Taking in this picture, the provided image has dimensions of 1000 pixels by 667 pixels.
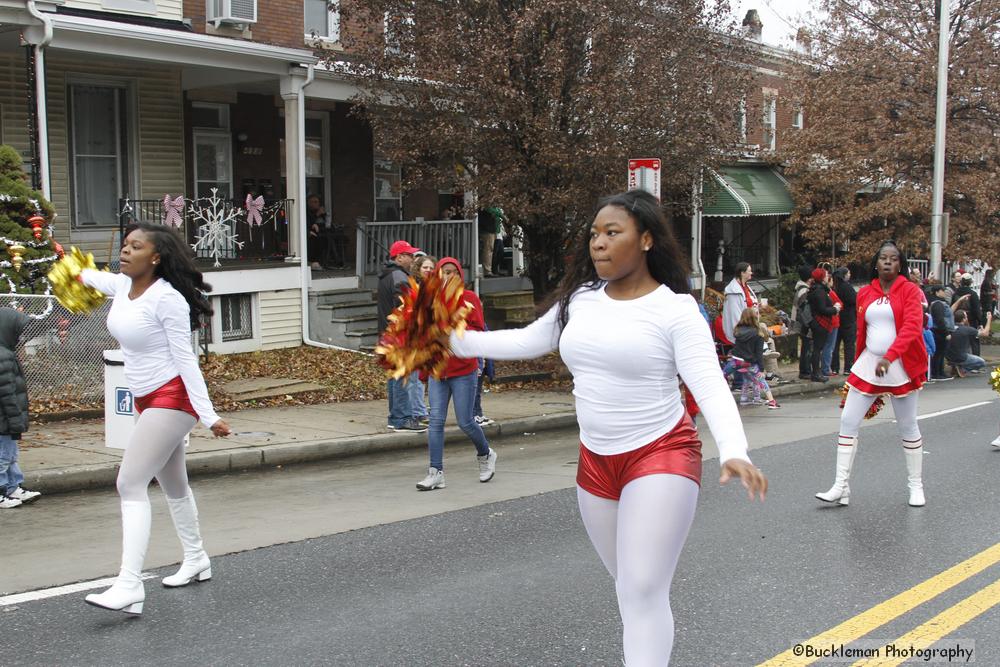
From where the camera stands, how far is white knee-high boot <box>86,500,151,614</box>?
5.30 meters

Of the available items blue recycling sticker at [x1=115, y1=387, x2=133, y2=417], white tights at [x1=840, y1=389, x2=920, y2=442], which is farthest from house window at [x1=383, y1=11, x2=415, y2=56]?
white tights at [x1=840, y1=389, x2=920, y2=442]

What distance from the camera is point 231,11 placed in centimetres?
1733

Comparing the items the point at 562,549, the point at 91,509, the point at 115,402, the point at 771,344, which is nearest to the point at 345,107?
the point at 771,344

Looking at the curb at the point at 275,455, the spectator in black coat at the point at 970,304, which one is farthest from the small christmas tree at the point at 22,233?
the spectator in black coat at the point at 970,304

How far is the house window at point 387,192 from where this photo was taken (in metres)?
21.4

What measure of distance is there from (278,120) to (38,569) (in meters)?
14.1

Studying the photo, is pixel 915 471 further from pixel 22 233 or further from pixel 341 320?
pixel 341 320

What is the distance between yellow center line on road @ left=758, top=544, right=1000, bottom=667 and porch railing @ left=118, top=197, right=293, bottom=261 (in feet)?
39.8

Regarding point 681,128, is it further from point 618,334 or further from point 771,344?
point 618,334

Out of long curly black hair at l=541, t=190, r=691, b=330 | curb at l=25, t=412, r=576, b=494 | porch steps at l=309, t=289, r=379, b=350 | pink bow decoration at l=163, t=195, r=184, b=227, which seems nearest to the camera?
long curly black hair at l=541, t=190, r=691, b=330

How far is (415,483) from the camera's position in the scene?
9.27 metres

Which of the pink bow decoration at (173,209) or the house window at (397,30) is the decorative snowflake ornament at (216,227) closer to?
the pink bow decoration at (173,209)

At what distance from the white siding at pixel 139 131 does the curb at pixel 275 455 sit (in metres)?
6.83

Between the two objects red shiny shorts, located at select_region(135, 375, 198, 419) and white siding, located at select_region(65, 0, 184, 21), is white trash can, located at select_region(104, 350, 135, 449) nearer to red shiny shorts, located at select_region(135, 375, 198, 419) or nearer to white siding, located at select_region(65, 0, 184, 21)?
red shiny shorts, located at select_region(135, 375, 198, 419)
